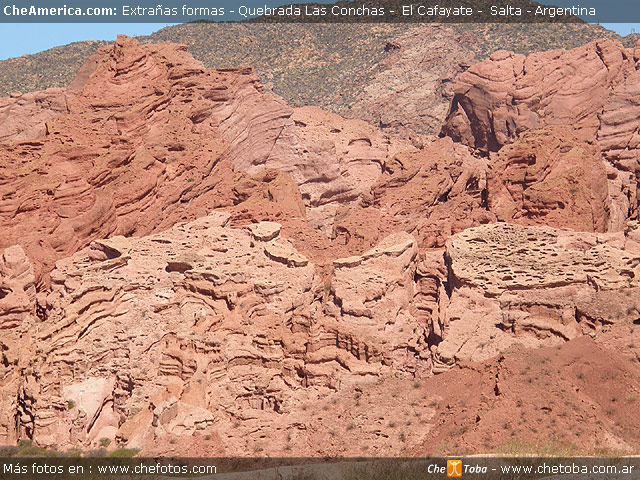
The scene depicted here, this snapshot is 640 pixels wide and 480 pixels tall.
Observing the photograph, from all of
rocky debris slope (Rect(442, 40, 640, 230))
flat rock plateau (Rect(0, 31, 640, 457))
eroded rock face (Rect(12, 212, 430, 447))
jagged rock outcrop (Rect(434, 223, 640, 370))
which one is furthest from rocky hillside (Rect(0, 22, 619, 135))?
eroded rock face (Rect(12, 212, 430, 447))

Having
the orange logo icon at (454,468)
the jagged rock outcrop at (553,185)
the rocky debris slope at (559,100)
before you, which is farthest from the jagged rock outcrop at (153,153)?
the orange logo icon at (454,468)

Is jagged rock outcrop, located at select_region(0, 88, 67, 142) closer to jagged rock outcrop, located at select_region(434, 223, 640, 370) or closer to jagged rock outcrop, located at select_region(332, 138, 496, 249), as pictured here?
jagged rock outcrop, located at select_region(332, 138, 496, 249)

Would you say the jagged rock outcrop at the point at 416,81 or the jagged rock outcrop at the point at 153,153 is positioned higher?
the jagged rock outcrop at the point at 416,81

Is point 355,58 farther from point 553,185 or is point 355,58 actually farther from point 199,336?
point 199,336

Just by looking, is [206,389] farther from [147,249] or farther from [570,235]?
[570,235]

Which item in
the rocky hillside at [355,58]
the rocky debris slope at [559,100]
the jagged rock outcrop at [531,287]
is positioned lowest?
the jagged rock outcrop at [531,287]

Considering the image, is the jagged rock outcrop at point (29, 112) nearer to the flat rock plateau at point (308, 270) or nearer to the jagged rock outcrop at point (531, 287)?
the flat rock plateau at point (308, 270)

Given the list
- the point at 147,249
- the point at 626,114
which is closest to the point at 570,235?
the point at 626,114

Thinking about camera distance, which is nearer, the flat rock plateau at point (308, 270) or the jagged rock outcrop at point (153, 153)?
the flat rock plateau at point (308, 270)
